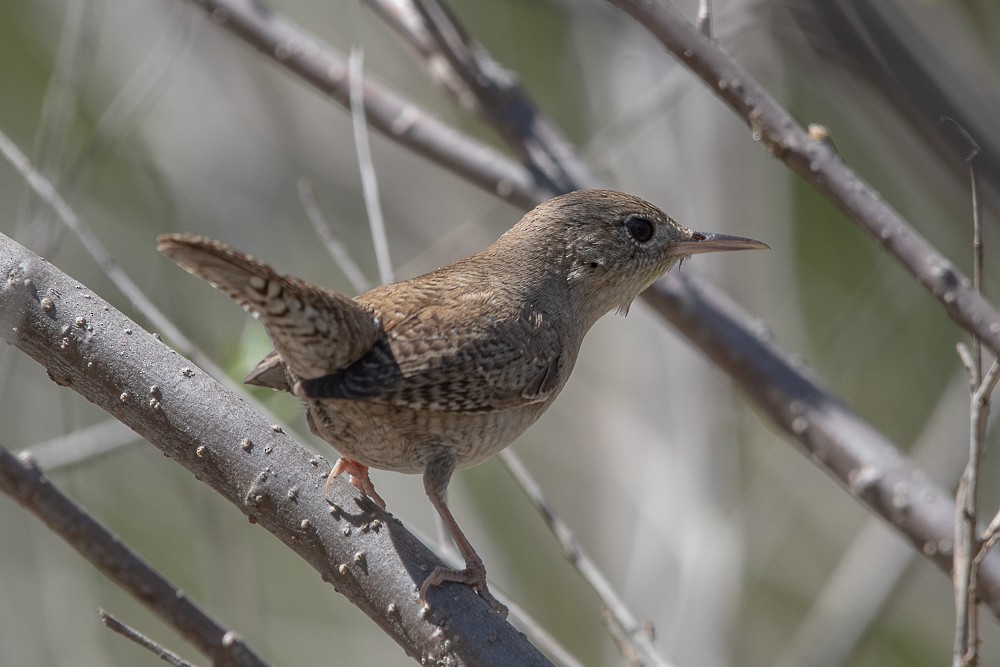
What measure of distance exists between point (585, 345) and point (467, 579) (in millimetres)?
3481

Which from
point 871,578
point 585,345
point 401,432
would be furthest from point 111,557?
point 585,345

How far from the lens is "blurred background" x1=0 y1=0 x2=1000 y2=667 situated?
13.5 ft

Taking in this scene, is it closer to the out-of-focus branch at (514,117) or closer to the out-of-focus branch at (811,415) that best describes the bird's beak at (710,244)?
the out-of-focus branch at (811,415)

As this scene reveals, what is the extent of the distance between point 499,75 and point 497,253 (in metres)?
0.81

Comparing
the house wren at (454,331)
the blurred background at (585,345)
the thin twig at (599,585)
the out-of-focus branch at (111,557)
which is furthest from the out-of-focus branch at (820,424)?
the out-of-focus branch at (111,557)

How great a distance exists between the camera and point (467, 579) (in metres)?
2.10

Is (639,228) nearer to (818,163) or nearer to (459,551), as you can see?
(818,163)

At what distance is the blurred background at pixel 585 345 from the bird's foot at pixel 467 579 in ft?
3.68

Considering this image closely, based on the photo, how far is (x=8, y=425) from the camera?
5238 mm

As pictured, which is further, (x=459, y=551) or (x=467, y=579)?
(x=459, y=551)

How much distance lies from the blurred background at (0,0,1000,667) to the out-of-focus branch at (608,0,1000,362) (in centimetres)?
119

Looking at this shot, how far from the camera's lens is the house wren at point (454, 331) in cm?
225

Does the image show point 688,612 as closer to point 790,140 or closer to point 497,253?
point 497,253

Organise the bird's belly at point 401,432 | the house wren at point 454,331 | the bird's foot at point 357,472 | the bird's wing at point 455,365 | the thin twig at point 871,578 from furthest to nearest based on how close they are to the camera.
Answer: the thin twig at point 871,578 < the bird's foot at point 357,472 < the bird's belly at point 401,432 < the bird's wing at point 455,365 < the house wren at point 454,331
